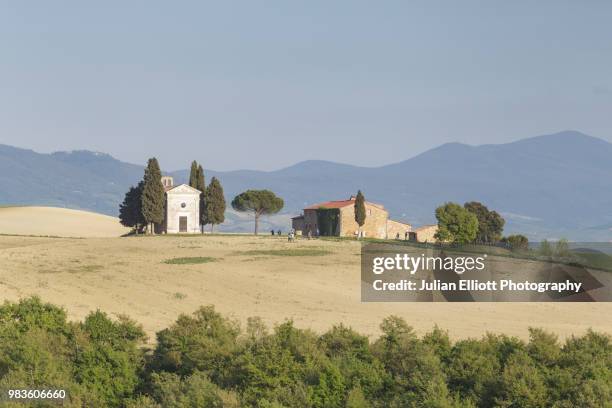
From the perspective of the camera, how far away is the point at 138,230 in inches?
4929

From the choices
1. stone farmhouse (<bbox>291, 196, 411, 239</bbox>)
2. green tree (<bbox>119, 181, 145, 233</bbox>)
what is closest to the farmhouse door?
green tree (<bbox>119, 181, 145, 233</bbox>)

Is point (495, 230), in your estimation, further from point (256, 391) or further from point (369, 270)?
point (256, 391)

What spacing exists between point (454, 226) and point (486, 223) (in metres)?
35.9

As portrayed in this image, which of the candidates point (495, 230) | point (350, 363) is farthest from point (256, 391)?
point (495, 230)

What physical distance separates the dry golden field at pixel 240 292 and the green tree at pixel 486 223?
6533cm

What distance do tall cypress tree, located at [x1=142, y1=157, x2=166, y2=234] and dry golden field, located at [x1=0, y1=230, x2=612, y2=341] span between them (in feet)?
101

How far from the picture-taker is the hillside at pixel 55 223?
457 ft

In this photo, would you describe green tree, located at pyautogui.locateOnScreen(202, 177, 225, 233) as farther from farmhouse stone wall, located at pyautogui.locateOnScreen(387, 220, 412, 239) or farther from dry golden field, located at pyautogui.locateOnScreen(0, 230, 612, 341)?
dry golden field, located at pyautogui.locateOnScreen(0, 230, 612, 341)

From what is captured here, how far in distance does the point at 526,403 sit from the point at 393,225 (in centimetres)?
10434

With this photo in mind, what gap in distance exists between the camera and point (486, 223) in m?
150

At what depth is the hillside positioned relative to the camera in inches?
5482

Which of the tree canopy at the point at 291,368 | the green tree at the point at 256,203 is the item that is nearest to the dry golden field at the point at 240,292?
the tree canopy at the point at 291,368

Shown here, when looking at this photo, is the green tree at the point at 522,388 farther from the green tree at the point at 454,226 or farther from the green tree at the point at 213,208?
the green tree at the point at 213,208

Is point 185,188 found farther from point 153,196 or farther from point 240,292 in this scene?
point 240,292
